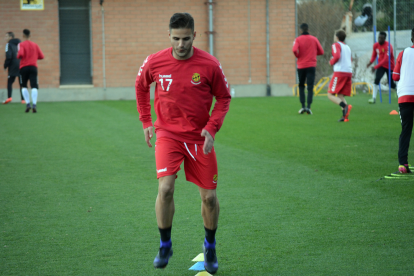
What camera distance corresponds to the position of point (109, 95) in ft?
69.5

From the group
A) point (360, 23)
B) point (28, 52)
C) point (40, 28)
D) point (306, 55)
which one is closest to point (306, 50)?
point (306, 55)

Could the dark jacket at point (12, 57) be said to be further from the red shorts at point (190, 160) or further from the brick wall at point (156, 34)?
the red shorts at point (190, 160)

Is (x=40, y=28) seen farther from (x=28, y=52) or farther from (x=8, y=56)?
(x=28, y=52)

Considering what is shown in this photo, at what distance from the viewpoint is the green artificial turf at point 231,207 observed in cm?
372

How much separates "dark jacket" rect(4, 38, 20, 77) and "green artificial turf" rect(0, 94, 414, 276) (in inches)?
330

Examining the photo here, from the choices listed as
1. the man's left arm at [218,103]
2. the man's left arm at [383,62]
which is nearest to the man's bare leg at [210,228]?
the man's left arm at [218,103]

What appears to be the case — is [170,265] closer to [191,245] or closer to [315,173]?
[191,245]

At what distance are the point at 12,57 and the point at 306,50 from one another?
10362 mm

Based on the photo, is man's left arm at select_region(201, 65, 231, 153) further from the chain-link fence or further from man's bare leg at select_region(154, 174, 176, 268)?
the chain-link fence

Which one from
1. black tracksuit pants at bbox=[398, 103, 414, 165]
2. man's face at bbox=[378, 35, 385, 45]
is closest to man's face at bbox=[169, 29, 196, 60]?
black tracksuit pants at bbox=[398, 103, 414, 165]

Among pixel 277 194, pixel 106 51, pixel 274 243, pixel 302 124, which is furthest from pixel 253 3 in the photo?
pixel 274 243

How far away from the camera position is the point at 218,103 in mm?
3736

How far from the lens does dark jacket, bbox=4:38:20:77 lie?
17391mm

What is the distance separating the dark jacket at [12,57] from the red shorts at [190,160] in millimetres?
15457
